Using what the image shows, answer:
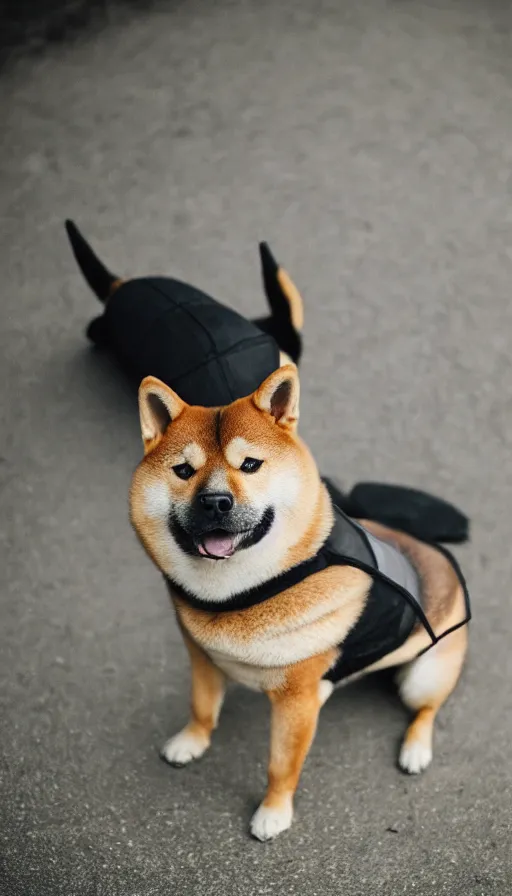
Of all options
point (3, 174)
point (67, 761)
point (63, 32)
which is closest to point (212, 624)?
point (67, 761)

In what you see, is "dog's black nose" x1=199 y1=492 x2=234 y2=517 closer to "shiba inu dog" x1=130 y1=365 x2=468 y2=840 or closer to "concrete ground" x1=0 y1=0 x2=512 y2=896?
"shiba inu dog" x1=130 y1=365 x2=468 y2=840

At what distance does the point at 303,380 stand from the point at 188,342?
25.6 inches

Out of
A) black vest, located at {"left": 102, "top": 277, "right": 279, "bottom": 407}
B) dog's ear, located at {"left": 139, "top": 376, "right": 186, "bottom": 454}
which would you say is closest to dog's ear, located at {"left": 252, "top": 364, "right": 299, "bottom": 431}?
dog's ear, located at {"left": 139, "top": 376, "right": 186, "bottom": 454}

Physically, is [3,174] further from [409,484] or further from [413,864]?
[413,864]

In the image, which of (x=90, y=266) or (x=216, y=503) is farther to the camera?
(x=90, y=266)

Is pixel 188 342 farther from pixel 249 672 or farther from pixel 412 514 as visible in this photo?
pixel 249 672

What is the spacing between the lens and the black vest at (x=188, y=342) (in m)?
2.37

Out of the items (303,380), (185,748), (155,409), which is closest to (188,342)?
(303,380)

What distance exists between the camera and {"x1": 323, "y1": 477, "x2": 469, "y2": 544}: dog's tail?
2.20 metres

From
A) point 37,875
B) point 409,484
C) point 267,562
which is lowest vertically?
point 37,875

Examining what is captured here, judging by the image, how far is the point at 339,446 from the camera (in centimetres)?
284

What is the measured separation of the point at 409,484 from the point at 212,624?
1.10m

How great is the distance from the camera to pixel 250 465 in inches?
64.9

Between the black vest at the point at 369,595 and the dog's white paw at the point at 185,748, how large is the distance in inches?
16.0
